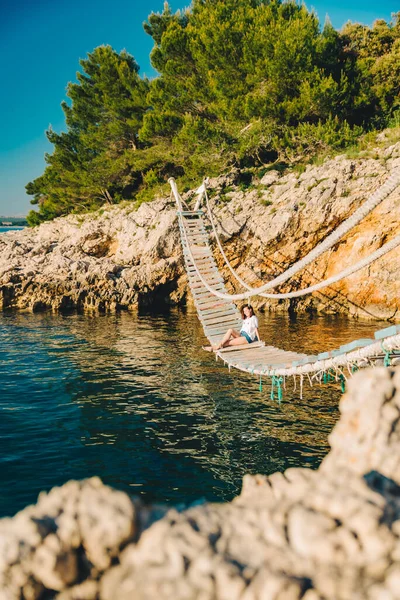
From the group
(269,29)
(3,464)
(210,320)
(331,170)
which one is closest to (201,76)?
(269,29)

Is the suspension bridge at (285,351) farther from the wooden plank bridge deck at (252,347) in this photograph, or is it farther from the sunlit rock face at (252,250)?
the sunlit rock face at (252,250)

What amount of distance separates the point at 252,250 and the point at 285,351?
10134mm

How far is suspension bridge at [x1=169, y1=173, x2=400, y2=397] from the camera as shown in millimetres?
5223

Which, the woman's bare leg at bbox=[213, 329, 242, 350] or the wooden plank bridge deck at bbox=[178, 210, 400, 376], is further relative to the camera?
the woman's bare leg at bbox=[213, 329, 242, 350]

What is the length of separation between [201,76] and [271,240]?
10971 millimetres

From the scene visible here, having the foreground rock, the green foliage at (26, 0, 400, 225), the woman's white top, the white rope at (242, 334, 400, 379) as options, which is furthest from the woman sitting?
the green foliage at (26, 0, 400, 225)

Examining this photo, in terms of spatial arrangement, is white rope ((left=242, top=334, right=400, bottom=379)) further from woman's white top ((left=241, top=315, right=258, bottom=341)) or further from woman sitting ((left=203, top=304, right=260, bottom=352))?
woman's white top ((left=241, top=315, right=258, bottom=341))

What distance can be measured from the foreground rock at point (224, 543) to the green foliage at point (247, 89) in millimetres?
19278

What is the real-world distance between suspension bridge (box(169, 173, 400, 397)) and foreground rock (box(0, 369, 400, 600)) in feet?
9.48

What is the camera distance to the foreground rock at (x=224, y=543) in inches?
72.1

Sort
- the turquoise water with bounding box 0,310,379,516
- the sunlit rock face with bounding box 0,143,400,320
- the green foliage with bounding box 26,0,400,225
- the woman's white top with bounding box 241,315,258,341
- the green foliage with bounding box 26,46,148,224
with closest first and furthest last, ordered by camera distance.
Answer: the turquoise water with bounding box 0,310,379,516 → the woman's white top with bounding box 241,315,258,341 → the sunlit rock face with bounding box 0,143,400,320 → the green foliage with bounding box 26,0,400,225 → the green foliage with bounding box 26,46,148,224

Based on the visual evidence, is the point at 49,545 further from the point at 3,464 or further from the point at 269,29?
the point at 269,29

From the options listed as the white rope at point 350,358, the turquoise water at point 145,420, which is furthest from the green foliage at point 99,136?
the white rope at point 350,358

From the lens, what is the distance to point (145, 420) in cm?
749
